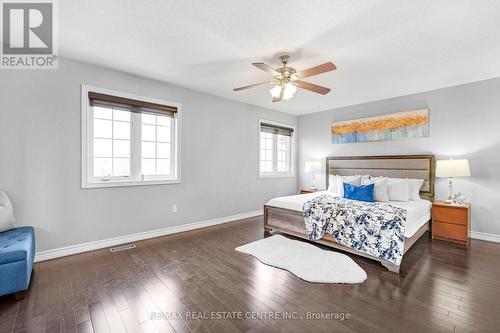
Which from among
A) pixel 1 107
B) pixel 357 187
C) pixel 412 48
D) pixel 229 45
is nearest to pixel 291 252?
pixel 357 187

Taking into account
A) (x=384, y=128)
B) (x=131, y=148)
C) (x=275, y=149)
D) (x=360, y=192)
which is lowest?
(x=360, y=192)

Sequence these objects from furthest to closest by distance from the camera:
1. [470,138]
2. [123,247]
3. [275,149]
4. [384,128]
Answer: [275,149], [384,128], [470,138], [123,247]

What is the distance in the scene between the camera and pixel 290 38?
2523mm

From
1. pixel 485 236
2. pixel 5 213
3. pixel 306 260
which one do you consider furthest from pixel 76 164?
pixel 485 236

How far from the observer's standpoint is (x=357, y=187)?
4004 mm

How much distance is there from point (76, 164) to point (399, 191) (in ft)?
16.5

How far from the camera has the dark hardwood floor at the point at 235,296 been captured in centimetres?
177

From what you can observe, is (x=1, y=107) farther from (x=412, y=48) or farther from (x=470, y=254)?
(x=470, y=254)

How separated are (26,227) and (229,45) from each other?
324 cm

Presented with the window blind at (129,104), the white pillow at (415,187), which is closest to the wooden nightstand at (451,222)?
the white pillow at (415,187)

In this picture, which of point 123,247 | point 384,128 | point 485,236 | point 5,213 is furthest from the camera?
point 384,128

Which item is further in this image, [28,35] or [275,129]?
[275,129]

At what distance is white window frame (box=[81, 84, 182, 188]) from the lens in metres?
3.15

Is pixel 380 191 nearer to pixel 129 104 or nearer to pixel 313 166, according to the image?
pixel 313 166
